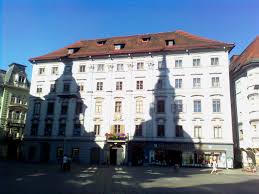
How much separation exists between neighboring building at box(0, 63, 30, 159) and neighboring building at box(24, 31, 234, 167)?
862 cm

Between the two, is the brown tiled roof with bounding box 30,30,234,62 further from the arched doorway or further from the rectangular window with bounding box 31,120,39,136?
the arched doorway

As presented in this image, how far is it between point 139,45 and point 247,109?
20.2 metres

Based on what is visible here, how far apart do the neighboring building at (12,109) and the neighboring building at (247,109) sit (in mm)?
39800

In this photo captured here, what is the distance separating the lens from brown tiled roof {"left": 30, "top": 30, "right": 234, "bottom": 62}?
43594 mm

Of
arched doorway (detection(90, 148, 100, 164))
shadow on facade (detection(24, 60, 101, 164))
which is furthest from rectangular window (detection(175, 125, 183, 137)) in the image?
arched doorway (detection(90, 148, 100, 164))

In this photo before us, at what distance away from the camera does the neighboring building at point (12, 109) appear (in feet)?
177

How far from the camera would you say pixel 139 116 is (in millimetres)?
43438

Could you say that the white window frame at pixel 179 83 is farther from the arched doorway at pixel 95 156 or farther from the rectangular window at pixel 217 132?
the arched doorway at pixel 95 156

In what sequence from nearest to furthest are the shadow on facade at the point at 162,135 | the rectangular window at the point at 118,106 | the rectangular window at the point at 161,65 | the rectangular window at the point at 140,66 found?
the shadow on facade at the point at 162,135
the rectangular window at the point at 161,65
the rectangular window at the point at 118,106
the rectangular window at the point at 140,66

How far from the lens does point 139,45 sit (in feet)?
158

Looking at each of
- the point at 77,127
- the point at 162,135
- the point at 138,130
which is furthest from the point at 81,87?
the point at 162,135

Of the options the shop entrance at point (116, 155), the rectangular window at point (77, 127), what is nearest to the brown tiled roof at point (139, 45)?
the rectangular window at point (77, 127)

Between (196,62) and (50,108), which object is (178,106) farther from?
(50,108)

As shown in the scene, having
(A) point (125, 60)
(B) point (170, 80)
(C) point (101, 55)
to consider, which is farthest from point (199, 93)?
(C) point (101, 55)
